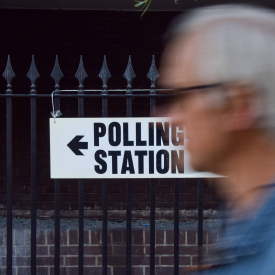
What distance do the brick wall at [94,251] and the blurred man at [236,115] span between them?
2345 mm

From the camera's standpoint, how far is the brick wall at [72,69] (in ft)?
12.1

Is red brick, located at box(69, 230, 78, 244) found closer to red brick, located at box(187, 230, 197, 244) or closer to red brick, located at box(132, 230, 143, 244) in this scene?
red brick, located at box(132, 230, 143, 244)

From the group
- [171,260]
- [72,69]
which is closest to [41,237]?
[171,260]

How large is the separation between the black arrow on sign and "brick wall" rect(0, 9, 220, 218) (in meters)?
1.53

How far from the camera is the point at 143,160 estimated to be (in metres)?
2.23

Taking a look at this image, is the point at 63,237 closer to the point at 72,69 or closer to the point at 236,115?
the point at 72,69

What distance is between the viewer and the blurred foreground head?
909 mm

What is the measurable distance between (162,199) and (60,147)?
5.98 feet

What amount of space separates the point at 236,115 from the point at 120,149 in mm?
1361

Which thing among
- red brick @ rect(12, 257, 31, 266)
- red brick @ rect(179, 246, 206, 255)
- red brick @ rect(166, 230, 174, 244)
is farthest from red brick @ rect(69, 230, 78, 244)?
red brick @ rect(179, 246, 206, 255)

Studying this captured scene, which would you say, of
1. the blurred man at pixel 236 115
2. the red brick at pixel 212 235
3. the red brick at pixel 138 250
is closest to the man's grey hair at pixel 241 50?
the blurred man at pixel 236 115

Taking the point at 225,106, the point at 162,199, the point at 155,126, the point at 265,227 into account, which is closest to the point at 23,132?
the point at 162,199

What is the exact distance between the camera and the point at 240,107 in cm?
93

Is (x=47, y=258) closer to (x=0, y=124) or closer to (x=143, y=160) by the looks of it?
(x=0, y=124)
